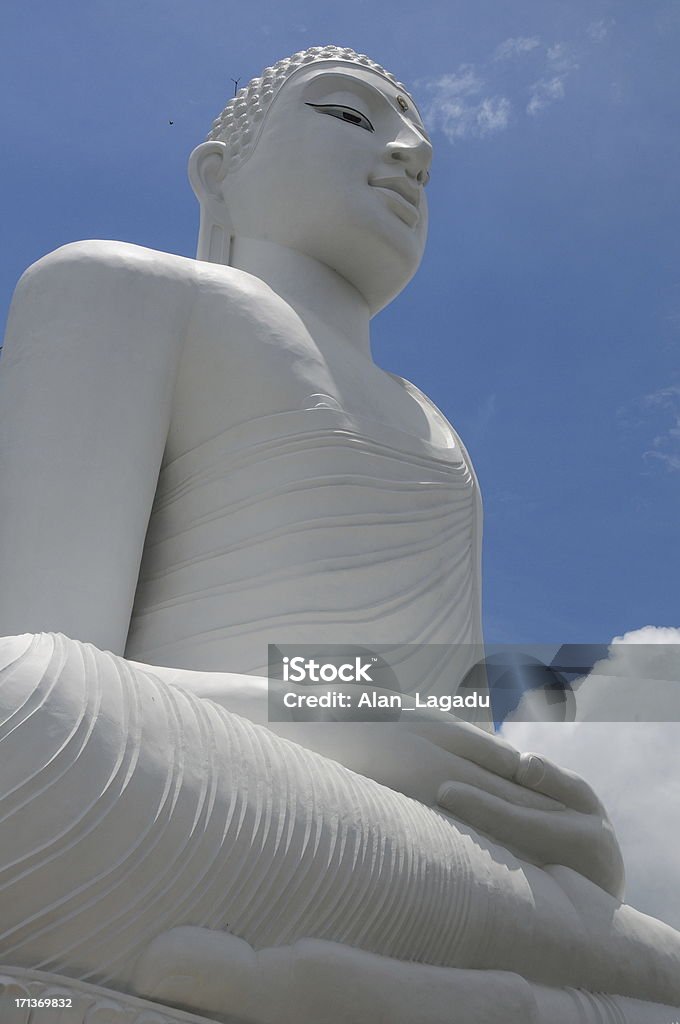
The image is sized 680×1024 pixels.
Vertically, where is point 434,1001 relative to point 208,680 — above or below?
below

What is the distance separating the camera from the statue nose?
5027 millimetres

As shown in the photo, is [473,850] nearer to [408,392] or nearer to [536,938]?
[536,938]

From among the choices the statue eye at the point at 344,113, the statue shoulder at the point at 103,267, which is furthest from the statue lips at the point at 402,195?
the statue shoulder at the point at 103,267

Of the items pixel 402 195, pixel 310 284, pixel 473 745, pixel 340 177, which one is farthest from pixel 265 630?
pixel 402 195

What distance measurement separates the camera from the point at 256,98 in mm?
5285

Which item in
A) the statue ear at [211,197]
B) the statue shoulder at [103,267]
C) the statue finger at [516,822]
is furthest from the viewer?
the statue ear at [211,197]

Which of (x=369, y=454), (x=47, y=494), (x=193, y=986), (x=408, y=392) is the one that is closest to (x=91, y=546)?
(x=47, y=494)

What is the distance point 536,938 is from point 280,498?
1588mm

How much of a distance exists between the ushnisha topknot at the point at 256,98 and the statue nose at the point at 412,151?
1.24ft

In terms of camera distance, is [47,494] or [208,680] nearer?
[208,680]

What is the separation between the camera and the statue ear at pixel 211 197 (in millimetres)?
5285

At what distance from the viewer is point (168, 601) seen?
12.9 ft

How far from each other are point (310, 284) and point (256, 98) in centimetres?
92

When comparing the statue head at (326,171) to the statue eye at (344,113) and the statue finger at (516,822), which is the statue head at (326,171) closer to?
the statue eye at (344,113)
